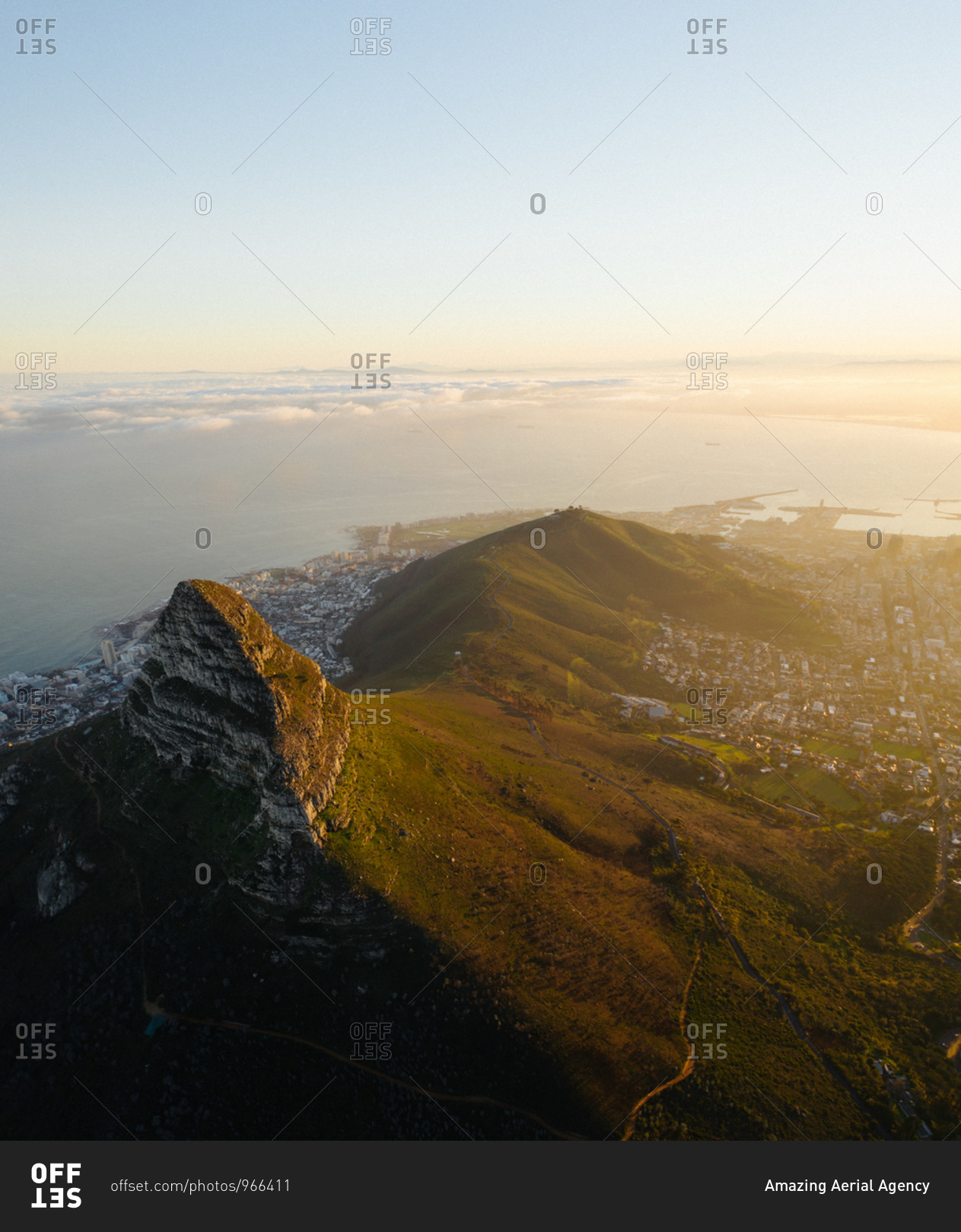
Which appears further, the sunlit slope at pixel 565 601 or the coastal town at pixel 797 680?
the sunlit slope at pixel 565 601

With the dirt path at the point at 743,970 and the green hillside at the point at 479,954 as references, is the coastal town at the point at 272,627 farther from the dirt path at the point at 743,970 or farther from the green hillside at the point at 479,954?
the dirt path at the point at 743,970

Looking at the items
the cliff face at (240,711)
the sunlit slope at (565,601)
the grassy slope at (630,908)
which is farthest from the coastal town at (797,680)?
the cliff face at (240,711)

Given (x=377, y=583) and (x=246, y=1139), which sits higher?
(x=377, y=583)

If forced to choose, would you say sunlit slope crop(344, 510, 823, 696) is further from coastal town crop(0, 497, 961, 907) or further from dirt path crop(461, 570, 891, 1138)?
dirt path crop(461, 570, 891, 1138)

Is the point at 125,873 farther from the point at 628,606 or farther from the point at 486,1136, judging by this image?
the point at 628,606

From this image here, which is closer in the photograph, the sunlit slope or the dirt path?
the dirt path

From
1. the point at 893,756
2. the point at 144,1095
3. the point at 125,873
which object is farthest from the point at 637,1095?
the point at 893,756

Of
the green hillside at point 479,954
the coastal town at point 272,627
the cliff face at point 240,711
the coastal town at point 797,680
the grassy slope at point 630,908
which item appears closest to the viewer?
the green hillside at point 479,954

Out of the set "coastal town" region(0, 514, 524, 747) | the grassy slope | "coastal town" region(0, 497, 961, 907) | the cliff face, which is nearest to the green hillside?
the grassy slope
